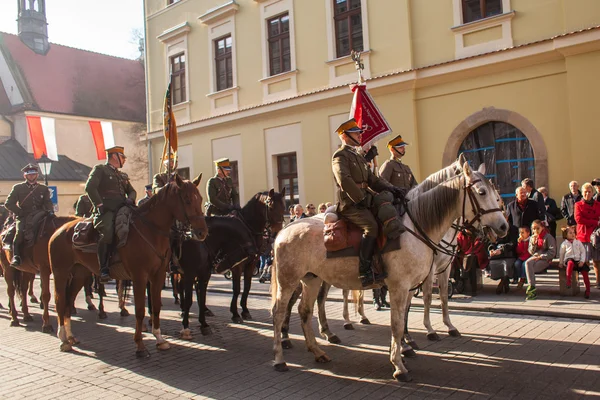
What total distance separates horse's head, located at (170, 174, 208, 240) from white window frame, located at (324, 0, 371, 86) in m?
9.82

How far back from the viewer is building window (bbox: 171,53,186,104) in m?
21.5

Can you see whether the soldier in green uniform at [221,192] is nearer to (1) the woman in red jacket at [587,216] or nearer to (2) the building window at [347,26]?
(1) the woman in red jacket at [587,216]

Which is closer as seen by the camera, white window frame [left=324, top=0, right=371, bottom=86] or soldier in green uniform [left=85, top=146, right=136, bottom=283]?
soldier in green uniform [left=85, top=146, right=136, bottom=283]

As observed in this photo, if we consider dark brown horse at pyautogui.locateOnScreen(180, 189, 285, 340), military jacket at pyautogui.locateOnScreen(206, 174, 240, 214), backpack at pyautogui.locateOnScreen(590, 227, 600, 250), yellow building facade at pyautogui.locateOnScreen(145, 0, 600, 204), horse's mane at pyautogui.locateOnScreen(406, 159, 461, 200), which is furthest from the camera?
yellow building facade at pyautogui.locateOnScreen(145, 0, 600, 204)

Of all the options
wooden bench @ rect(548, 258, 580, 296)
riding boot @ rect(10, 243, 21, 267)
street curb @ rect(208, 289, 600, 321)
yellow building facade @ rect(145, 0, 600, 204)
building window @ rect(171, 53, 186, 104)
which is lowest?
street curb @ rect(208, 289, 600, 321)

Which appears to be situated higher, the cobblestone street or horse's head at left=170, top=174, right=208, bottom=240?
horse's head at left=170, top=174, right=208, bottom=240

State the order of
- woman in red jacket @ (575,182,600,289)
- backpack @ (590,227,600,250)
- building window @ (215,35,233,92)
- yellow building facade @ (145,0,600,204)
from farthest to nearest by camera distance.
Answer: building window @ (215,35,233,92) < yellow building facade @ (145,0,600,204) < woman in red jacket @ (575,182,600,289) < backpack @ (590,227,600,250)

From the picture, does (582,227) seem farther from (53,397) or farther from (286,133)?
(286,133)

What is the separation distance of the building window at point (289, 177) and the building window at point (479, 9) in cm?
704

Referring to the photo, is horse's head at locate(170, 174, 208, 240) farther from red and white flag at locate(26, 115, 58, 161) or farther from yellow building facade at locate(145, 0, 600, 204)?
red and white flag at locate(26, 115, 58, 161)

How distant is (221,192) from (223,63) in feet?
38.2

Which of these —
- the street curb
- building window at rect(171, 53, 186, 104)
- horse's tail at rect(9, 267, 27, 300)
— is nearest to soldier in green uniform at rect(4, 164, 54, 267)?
horse's tail at rect(9, 267, 27, 300)

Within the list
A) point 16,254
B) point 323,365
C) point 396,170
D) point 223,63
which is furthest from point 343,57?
point 323,365

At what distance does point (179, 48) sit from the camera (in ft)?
70.0
